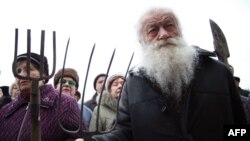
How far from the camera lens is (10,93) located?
575 centimetres

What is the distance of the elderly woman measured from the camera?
3152 millimetres

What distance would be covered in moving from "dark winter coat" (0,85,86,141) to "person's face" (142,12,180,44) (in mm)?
895

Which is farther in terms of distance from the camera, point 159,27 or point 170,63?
point 159,27

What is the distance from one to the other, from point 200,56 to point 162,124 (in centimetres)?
68

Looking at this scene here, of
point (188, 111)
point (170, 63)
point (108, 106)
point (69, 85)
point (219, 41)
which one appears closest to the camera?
point (188, 111)

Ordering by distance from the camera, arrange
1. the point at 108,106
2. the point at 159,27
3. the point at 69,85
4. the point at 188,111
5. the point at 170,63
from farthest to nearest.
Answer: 1. the point at 69,85
2. the point at 108,106
3. the point at 159,27
4. the point at 170,63
5. the point at 188,111

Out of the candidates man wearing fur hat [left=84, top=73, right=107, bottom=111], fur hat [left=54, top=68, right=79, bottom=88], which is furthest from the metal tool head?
fur hat [left=54, top=68, right=79, bottom=88]

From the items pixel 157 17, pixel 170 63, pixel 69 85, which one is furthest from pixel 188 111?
pixel 69 85

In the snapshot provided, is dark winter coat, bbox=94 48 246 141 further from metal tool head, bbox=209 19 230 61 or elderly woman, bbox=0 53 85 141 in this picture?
metal tool head, bbox=209 19 230 61

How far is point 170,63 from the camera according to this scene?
3102 millimetres

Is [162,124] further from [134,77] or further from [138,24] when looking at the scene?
[138,24]

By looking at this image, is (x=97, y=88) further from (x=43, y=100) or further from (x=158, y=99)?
(x=158, y=99)

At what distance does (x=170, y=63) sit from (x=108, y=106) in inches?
75.7
